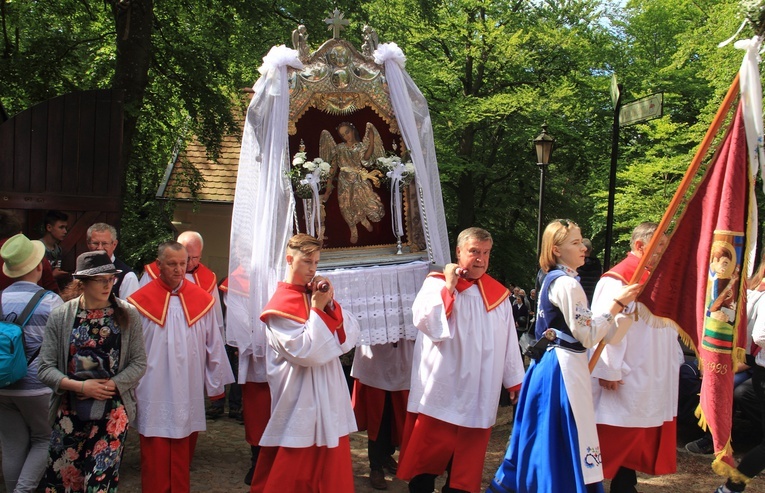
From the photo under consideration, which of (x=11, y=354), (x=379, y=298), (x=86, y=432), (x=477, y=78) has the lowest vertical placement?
(x=86, y=432)

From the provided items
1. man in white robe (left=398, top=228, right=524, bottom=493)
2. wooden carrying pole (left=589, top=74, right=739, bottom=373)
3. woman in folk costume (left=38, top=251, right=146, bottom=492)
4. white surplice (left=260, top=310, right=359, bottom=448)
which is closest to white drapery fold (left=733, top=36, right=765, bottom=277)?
wooden carrying pole (left=589, top=74, right=739, bottom=373)

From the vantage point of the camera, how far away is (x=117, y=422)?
446 cm

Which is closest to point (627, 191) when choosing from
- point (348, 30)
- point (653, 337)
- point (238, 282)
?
point (348, 30)

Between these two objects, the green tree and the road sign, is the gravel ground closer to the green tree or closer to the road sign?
the road sign

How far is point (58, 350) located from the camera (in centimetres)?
438

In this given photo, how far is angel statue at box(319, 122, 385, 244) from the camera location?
686 cm

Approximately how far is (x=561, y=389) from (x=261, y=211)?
9.42 ft

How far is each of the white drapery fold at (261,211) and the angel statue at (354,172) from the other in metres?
0.64

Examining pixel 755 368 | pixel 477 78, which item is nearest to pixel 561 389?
pixel 755 368

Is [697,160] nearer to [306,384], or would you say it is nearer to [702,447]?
[306,384]

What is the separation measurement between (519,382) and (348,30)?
28.4 ft

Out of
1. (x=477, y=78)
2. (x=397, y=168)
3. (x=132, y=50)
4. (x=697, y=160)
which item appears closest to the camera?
(x=697, y=160)

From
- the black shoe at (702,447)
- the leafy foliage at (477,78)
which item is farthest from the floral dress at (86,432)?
the leafy foliage at (477,78)

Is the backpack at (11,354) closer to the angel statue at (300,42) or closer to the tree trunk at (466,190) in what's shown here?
the angel statue at (300,42)
